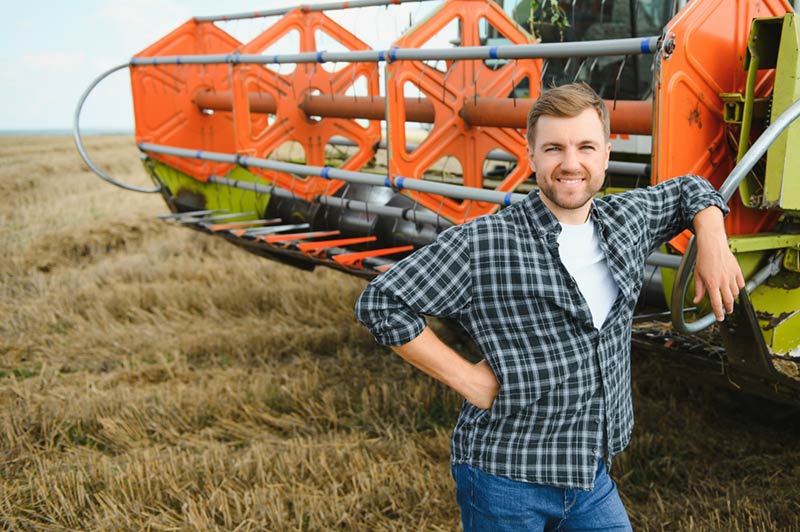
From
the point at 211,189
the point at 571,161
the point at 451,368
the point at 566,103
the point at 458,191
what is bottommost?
the point at 211,189

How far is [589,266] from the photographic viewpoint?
1.84 metres

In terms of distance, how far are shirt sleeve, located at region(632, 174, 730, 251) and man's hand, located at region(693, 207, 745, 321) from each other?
0.24ft

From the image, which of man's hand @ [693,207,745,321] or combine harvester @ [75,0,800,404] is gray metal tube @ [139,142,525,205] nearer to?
combine harvester @ [75,0,800,404]

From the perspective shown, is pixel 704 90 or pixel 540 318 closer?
pixel 540 318

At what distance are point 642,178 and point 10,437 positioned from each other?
10.7ft

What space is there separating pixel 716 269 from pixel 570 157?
0.42 metres

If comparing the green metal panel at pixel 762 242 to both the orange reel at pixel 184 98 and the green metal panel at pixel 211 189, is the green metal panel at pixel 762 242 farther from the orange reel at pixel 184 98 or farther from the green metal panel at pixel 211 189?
the orange reel at pixel 184 98

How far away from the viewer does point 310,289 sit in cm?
624

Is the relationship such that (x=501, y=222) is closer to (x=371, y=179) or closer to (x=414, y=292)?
(x=414, y=292)


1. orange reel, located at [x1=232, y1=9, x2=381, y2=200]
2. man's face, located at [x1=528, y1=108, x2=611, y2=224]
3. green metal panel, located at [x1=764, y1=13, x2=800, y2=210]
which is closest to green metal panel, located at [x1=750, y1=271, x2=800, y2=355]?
green metal panel, located at [x1=764, y1=13, x2=800, y2=210]

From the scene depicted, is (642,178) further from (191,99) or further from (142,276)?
(142,276)

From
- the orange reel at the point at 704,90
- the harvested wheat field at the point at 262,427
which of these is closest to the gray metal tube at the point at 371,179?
the orange reel at the point at 704,90

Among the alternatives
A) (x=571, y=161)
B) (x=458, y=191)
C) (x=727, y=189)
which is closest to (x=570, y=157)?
(x=571, y=161)

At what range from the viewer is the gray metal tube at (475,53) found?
2.73 metres
